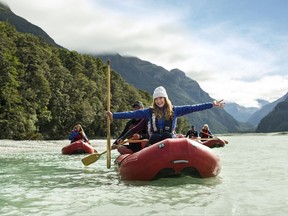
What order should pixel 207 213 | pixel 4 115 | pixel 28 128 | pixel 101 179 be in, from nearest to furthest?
pixel 207 213 < pixel 101 179 < pixel 4 115 < pixel 28 128

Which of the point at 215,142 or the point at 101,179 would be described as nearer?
the point at 101,179

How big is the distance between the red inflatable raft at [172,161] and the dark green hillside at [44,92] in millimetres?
38943

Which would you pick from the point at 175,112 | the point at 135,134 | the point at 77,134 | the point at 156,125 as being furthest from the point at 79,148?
the point at 175,112

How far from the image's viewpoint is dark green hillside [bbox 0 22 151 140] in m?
45.3

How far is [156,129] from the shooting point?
9.41 m

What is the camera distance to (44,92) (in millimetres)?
51906

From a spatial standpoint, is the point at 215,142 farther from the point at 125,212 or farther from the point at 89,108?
the point at 89,108

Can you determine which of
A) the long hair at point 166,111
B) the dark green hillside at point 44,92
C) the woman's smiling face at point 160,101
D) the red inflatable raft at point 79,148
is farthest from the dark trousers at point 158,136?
the dark green hillside at point 44,92

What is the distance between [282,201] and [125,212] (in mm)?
2767

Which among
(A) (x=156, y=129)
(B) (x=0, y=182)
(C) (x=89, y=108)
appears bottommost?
(B) (x=0, y=182)

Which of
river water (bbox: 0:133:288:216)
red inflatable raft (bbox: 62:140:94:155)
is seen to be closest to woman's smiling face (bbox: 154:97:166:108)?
river water (bbox: 0:133:288:216)

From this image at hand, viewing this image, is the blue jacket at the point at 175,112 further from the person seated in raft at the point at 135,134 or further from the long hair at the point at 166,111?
the person seated in raft at the point at 135,134

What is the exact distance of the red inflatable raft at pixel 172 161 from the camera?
319 inches

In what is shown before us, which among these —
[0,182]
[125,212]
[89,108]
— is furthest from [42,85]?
[125,212]
